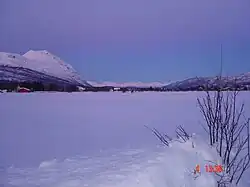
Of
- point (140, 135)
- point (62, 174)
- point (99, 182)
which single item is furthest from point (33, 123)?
point (99, 182)

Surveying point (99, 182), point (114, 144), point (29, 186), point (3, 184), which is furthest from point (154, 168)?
point (114, 144)

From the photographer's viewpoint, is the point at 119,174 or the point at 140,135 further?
the point at 140,135

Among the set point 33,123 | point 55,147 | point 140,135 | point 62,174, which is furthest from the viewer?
point 33,123

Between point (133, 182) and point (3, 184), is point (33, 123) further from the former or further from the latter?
point (133, 182)

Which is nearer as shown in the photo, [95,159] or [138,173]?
[138,173]

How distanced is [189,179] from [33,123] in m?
5.88

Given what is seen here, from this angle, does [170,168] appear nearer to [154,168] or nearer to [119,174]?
[154,168]

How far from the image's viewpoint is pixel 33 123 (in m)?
7.84

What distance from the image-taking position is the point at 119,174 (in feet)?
→ 8.24

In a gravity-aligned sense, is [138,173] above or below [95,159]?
above

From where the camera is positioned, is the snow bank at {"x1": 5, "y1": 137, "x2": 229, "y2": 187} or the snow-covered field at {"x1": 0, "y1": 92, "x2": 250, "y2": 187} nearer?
the snow bank at {"x1": 5, "y1": 137, "x2": 229, "y2": 187}

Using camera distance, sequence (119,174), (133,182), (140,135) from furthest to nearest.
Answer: (140,135)
(119,174)
(133,182)

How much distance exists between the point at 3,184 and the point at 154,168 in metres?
1.30

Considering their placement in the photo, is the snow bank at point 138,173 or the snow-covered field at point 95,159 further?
the snow-covered field at point 95,159
